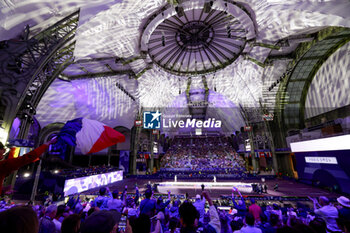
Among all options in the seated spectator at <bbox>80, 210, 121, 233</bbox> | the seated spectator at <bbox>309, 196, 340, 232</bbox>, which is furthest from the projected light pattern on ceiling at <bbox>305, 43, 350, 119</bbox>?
the seated spectator at <bbox>80, 210, 121, 233</bbox>

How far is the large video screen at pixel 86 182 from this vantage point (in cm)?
1247

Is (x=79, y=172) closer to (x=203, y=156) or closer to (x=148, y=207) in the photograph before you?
(x=148, y=207)

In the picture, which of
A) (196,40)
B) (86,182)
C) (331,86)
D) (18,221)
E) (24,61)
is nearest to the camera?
(18,221)

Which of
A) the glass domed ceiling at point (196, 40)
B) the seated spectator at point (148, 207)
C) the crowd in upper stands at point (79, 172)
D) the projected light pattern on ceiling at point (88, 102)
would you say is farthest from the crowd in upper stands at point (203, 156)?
the seated spectator at point (148, 207)

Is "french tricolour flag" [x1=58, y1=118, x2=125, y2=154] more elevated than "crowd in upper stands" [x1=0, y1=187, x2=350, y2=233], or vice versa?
"french tricolour flag" [x1=58, y1=118, x2=125, y2=154]

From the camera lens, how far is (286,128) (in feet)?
76.1

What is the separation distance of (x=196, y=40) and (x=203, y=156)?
27035 mm

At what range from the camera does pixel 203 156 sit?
36375 mm

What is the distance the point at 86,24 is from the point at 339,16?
14.0m

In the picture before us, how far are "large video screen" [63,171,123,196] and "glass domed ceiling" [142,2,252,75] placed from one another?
47.9 ft

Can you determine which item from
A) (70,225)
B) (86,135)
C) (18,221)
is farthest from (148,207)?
(18,221)

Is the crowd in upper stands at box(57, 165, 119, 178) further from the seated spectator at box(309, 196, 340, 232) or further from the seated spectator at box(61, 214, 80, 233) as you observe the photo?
the seated spectator at box(309, 196, 340, 232)

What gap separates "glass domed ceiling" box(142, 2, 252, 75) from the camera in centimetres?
1412

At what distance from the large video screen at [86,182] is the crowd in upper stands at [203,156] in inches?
651
